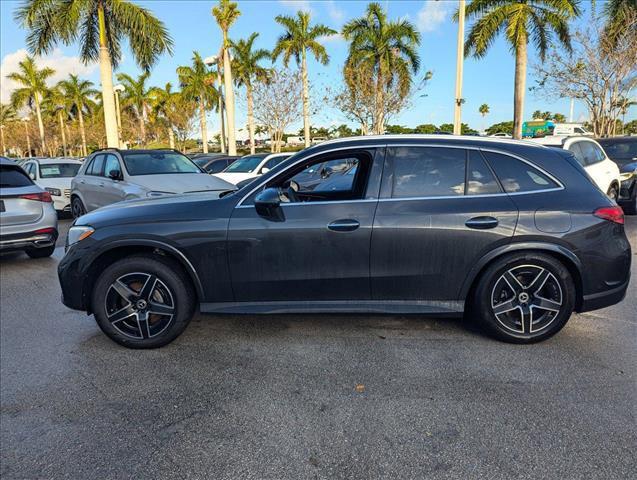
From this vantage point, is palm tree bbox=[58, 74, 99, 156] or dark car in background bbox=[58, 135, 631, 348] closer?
dark car in background bbox=[58, 135, 631, 348]

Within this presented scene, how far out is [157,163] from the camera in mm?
8891

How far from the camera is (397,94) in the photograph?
27.1 meters

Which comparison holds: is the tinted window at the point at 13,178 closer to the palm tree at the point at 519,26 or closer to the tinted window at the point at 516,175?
the tinted window at the point at 516,175

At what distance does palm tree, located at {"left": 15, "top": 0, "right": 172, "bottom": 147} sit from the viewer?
653 inches

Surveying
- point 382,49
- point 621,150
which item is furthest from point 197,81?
point 621,150

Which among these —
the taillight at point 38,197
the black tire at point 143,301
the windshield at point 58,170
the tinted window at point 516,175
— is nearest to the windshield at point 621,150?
the tinted window at point 516,175

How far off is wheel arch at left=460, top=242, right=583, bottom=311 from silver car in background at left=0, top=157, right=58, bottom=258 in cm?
625

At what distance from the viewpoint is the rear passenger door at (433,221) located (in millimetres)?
3482

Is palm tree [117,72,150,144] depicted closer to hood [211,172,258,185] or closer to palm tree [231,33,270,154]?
palm tree [231,33,270,154]

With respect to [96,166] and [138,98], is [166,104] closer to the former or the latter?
[138,98]

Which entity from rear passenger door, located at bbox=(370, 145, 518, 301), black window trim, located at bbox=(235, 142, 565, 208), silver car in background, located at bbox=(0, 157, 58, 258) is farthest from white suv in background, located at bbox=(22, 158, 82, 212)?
rear passenger door, located at bbox=(370, 145, 518, 301)

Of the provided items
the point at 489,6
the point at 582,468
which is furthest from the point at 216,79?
the point at 582,468

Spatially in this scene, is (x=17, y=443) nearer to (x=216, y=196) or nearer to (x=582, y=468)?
(x=216, y=196)

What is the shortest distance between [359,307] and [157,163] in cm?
665
